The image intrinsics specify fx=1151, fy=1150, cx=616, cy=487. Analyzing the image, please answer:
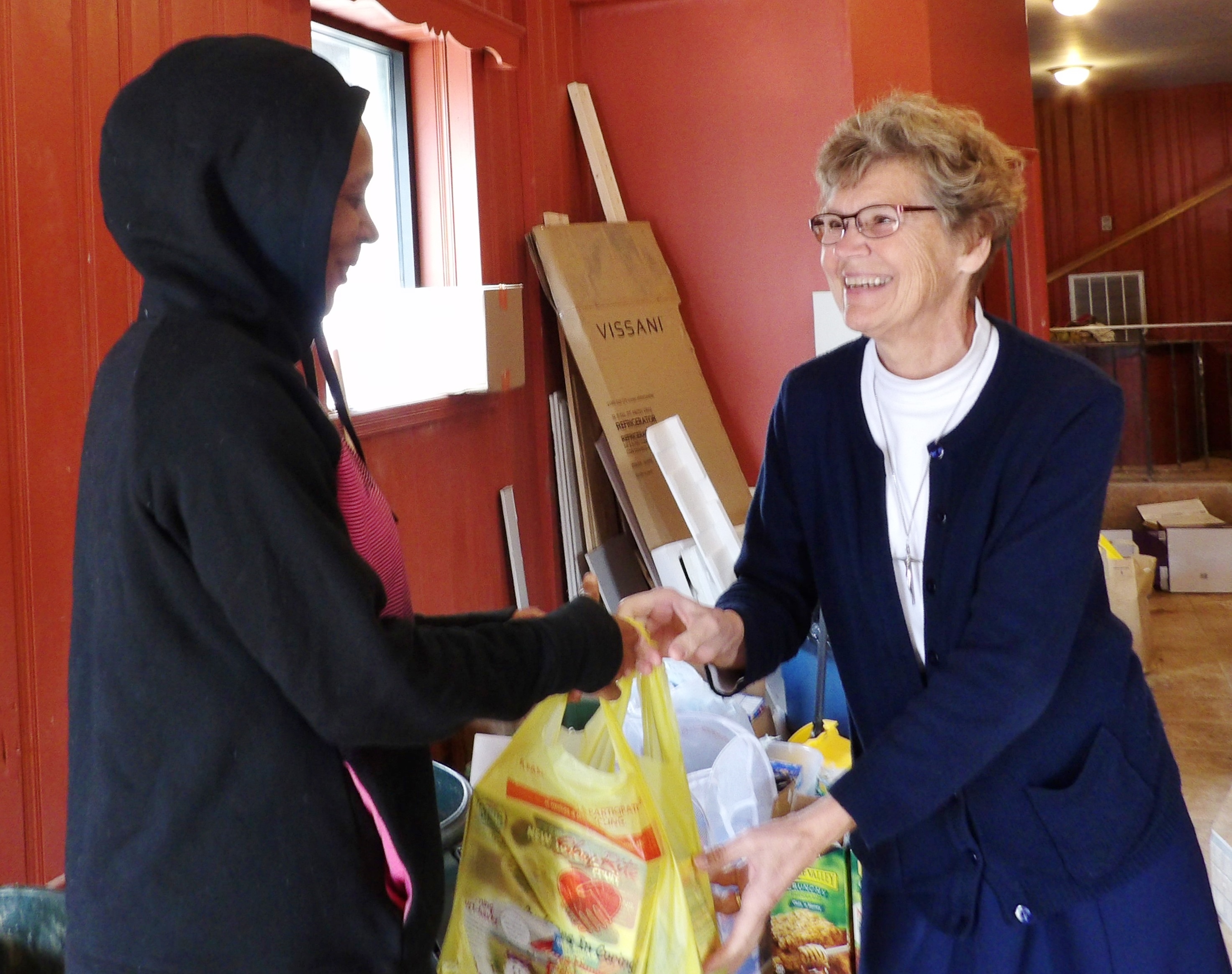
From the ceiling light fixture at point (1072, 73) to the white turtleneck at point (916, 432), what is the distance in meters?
9.54

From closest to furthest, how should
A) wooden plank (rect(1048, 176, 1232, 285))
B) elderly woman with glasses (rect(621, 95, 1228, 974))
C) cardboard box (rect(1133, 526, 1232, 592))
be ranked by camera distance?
elderly woman with glasses (rect(621, 95, 1228, 974))
cardboard box (rect(1133, 526, 1232, 592))
wooden plank (rect(1048, 176, 1232, 285))

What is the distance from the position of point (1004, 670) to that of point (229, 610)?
84cm

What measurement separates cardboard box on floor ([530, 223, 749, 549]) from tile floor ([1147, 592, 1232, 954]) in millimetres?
1614

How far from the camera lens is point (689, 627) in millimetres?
1496

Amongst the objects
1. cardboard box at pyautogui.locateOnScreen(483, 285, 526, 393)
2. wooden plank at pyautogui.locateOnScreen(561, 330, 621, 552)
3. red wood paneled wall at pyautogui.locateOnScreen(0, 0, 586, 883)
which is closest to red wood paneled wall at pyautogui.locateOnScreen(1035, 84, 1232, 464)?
wooden plank at pyautogui.locateOnScreen(561, 330, 621, 552)

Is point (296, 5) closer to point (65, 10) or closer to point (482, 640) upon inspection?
point (65, 10)

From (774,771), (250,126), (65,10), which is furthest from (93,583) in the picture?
(774,771)

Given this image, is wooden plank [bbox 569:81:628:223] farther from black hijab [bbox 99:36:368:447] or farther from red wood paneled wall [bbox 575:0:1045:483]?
black hijab [bbox 99:36:368:447]

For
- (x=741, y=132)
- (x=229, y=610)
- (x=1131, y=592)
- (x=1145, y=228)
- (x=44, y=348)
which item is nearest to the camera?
(x=229, y=610)

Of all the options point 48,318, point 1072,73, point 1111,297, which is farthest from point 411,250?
point 1111,297

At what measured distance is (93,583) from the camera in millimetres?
951

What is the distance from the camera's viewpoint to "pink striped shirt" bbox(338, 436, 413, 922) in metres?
0.99

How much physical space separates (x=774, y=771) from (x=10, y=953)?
1485mm

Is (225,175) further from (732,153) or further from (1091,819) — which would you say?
(732,153)
